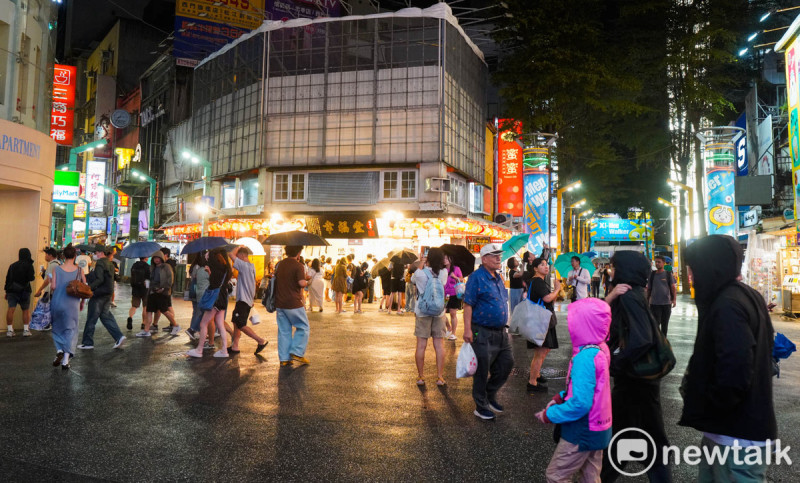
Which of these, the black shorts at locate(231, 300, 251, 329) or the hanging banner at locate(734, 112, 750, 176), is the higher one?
the hanging banner at locate(734, 112, 750, 176)

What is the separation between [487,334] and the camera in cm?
634

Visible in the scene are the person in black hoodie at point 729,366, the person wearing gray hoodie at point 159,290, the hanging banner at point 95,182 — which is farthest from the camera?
the hanging banner at point 95,182

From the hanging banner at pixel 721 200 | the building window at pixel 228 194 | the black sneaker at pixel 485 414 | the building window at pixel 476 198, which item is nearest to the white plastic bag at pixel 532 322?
the black sneaker at pixel 485 414

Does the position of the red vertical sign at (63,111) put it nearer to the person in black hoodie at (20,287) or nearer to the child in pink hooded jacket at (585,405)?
the person in black hoodie at (20,287)

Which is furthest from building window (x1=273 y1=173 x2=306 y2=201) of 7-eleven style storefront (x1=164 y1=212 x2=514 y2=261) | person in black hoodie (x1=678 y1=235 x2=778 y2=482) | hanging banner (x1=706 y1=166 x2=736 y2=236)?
person in black hoodie (x1=678 y1=235 x2=778 y2=482)

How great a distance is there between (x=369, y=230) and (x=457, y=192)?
18.2ft

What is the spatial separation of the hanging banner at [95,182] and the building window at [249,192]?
25310mm

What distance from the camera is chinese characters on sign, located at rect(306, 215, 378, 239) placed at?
2572 cm

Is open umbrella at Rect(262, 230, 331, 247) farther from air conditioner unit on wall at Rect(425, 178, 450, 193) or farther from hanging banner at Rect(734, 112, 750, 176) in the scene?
hanging banner at Rect(734, 112, 750, 176)

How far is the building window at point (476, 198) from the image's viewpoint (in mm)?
31047

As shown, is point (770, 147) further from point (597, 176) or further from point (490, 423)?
point (490, 423)

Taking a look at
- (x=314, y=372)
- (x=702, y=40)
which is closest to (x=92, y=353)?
(x=314, y=372)

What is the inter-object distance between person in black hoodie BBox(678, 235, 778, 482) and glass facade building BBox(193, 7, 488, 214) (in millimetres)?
23144

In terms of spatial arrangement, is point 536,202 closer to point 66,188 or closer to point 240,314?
point 240,314
